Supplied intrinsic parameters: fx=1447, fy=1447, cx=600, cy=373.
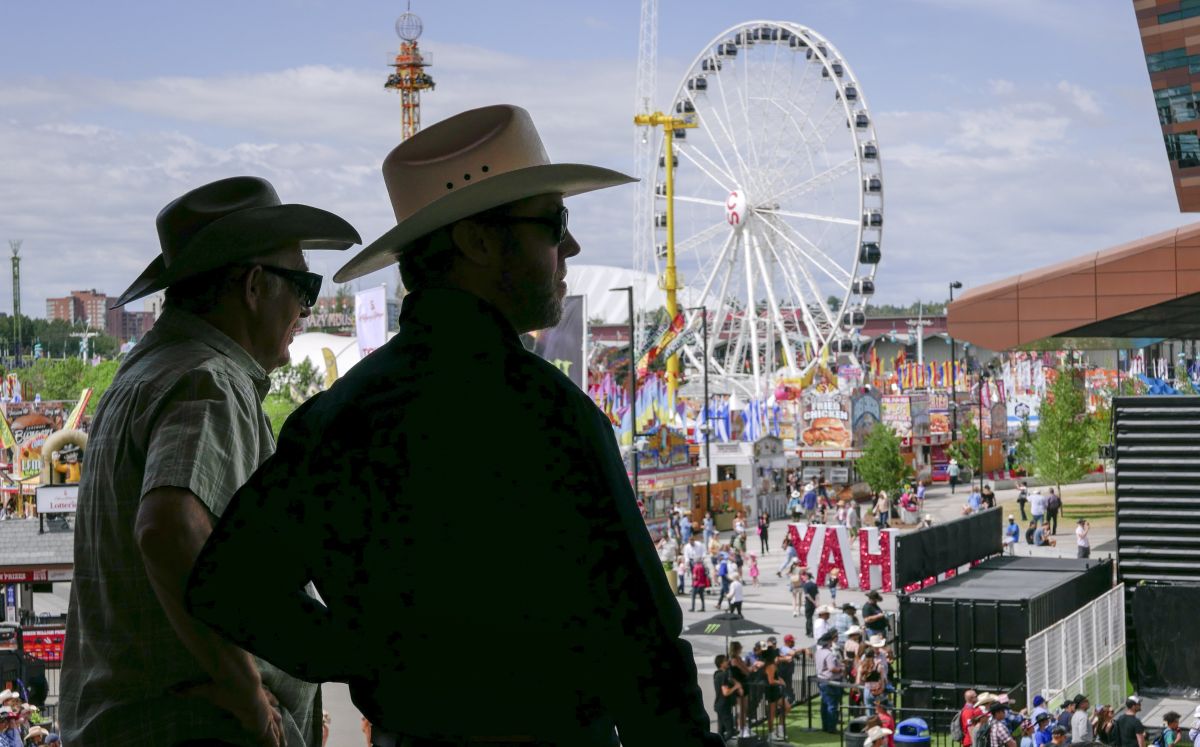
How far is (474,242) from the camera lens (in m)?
1.61

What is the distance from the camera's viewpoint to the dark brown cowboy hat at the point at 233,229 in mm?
2188

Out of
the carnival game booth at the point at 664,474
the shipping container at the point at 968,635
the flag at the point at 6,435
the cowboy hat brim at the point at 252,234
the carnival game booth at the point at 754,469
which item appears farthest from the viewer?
the carnival game booth at the point at 754,469

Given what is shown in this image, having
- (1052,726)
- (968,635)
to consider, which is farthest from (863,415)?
(1052,726)

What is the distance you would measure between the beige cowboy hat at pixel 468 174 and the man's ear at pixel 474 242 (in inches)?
0.7

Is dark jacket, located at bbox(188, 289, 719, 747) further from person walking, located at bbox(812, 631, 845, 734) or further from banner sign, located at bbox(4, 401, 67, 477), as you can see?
banner sign, located at bbox(4, 401, 67, 477)

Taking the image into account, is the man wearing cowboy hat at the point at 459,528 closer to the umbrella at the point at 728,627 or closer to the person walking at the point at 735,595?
the umbrella at the point at 728,627

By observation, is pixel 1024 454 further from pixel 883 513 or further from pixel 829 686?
pixel 829 686

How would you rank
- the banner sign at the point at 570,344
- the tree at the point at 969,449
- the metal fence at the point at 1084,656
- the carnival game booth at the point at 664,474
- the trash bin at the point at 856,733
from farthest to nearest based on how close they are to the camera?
A: the tree at the point at 969,449 < the carnival game booth at the point at 664,474 < the banner sign at the point at 570,344 < the metal fence at the point at 1084,656 < the trash bin at the point at 856,733

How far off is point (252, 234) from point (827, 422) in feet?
152

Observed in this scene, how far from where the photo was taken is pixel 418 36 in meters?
69.7

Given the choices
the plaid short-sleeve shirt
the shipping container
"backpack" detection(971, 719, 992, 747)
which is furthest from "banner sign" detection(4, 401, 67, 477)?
the plaid short-sleeve shirt

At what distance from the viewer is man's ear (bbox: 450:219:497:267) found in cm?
161

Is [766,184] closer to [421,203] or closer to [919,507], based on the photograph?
[919,507]

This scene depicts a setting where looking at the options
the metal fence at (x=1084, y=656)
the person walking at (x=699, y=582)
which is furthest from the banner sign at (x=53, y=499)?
the metal fence at (x=1084, y=656)
